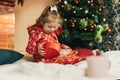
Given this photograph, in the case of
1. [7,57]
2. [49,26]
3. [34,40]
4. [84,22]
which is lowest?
[7,57]

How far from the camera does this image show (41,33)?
72.6 inches

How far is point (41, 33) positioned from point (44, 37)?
37 mm

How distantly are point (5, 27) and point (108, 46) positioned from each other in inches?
45.3

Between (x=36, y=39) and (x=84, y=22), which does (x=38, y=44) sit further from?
(x=84, y=22)

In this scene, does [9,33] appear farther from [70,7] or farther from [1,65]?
[1,65]

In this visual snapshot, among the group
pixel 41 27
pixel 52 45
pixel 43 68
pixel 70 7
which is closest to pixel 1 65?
pixel 43 68

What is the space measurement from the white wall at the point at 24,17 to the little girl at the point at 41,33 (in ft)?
2.56

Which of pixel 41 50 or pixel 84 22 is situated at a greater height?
pixel 84 22

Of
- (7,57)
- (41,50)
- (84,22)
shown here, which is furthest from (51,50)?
(84,22)

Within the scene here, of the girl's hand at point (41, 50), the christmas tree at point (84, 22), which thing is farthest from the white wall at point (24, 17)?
the girl's hand at point (41, 50)

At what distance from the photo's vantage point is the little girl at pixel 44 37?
1.74 meters

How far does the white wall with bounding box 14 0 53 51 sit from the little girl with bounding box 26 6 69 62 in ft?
2.56

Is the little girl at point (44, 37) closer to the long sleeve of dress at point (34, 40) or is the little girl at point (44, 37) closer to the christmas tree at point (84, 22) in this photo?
the long sleeve of dress at point (34, 40)

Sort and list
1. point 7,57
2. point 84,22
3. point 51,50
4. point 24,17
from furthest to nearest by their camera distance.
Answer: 1. point 24,17
2. point 84,22
3. point 51,50
4. point 7,57
